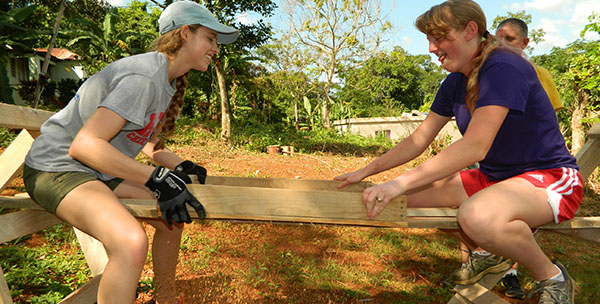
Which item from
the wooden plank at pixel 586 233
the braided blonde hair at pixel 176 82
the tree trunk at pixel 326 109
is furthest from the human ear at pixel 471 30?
the tree trunk at pixel 326 109

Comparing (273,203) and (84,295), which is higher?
(273,203)

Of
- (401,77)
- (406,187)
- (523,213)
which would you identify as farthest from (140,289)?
(401,77)

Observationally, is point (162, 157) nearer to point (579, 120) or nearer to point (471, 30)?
point (471, 30)

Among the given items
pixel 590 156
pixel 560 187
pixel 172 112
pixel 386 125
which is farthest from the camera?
pixel 386 125

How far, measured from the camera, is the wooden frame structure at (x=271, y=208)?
5.65 feet

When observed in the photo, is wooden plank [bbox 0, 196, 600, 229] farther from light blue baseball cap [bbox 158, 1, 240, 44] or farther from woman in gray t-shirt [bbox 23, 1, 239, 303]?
light blue baseball cap [bbox 158, 1, 240, 44]

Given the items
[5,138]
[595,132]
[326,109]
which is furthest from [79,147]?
[326,109]

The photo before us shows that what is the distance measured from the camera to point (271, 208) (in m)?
1.72

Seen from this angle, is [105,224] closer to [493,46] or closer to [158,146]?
[158,146]

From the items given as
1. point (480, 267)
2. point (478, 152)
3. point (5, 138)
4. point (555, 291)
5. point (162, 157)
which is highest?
point (478, 152)

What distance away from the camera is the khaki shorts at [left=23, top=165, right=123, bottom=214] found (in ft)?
5.76

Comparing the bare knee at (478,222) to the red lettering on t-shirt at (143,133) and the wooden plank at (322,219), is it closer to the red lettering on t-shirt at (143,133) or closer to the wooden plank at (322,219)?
the wooden plank at (322,219)

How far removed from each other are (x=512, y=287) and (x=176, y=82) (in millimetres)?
3189

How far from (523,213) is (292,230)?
3.13 meters
